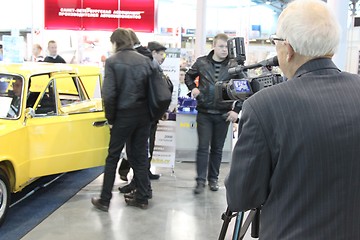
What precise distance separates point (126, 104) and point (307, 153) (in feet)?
8.62

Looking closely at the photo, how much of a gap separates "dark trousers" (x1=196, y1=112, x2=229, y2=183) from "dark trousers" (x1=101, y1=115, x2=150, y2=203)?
2.33 ft

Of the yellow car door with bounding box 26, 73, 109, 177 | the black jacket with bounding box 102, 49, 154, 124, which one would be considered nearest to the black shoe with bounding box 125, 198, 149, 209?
the yellow car door with bounding box 26, 73, 109, 177

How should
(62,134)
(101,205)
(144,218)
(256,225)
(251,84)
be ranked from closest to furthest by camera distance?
(256,225) < (251,84) < (144,218) < (101,205) < (62,134)

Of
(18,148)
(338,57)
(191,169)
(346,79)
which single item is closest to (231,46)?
(338,57)

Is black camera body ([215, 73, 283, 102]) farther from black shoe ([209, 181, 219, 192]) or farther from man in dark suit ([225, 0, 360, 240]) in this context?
black shoe ([209, 181, 219, 192])

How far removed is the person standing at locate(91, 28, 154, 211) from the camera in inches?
141

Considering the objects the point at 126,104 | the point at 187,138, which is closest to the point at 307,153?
the point at 126,104

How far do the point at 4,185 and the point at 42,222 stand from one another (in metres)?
0.43

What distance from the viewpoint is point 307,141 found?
43.1 inches

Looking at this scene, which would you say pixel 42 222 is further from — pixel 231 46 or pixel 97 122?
pixel 231 46

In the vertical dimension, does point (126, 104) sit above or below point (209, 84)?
below

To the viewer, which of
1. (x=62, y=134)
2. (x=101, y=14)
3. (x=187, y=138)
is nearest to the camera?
(x=62, y=134)

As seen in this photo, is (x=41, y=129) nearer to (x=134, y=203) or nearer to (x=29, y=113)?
(x=29, y=113)

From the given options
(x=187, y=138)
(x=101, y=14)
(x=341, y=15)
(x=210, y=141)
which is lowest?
(x=187, y=138)
